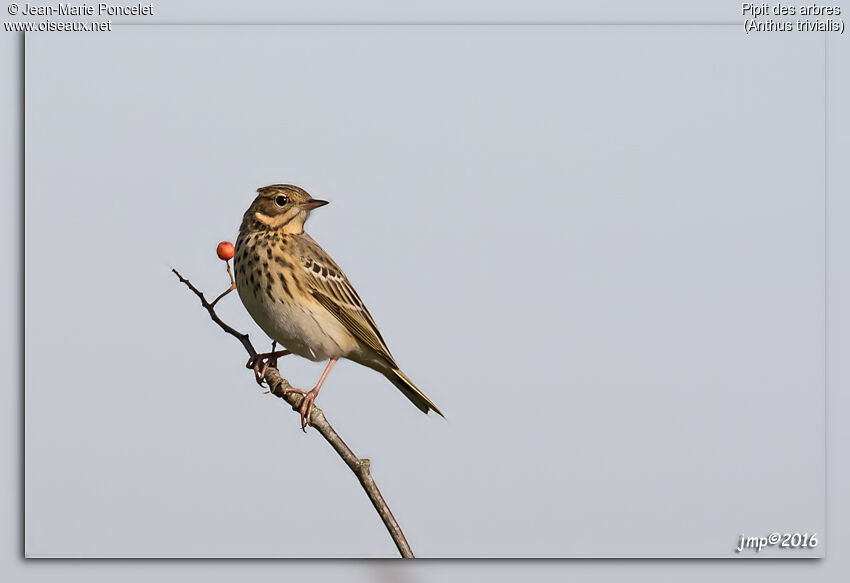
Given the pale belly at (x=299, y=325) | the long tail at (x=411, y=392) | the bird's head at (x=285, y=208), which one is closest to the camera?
the pale belly at (x=299, y=325)

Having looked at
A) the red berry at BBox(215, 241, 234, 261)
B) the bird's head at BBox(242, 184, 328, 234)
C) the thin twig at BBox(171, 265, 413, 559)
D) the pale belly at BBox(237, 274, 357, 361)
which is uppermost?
the bird's head at BBox(242, 184, 328, 234)

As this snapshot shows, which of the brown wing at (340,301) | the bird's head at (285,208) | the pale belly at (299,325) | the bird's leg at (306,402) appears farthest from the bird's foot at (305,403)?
the bird's head at (285,208)

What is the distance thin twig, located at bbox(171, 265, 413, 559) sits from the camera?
471 centimetres

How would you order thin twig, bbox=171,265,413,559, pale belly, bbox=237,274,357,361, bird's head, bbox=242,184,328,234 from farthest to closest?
1. bird's head, bbox=242,184,328,234
2. pale belly, bbox=237,274,357,361
3. thin twig, bbox=171,265,413,559

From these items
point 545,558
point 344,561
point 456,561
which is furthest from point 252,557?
point 545,558

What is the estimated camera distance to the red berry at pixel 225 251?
5.34 m

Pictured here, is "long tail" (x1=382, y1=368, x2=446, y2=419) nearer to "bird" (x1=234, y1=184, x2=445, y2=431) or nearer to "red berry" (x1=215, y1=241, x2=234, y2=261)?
"bird" (x1=234, y1=184, x2=445, y2=431)

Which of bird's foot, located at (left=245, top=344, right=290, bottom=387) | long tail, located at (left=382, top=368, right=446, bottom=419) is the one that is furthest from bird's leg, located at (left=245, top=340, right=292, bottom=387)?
long tail, located at (left=382, top=368, right=446, bottom=419)

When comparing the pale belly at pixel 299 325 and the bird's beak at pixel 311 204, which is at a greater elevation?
the bird's beak at pixel 311 204

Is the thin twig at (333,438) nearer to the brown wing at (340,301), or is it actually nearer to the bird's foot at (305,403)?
the bird's foot at (305,403)

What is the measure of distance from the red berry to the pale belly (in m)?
0.52

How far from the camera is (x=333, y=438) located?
16.0 ft

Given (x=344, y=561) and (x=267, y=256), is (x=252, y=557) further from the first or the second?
(x=267, y=256)

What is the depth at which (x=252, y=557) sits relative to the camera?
6.33 metres
